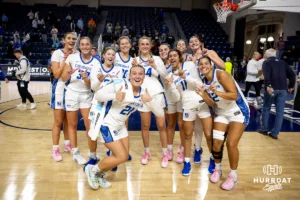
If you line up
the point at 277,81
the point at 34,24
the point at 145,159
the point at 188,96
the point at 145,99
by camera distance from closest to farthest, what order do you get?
1. the point at 145,99
2. the point at 188,96
3. the point at 145,159
4. the point at 277,81
5. the point at 34,24

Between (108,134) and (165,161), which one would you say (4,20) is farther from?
(108,134)

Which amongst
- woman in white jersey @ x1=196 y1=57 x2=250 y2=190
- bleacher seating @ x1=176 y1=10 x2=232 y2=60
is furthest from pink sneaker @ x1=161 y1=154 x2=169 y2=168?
bleacher seating @ x1=176 y1=10 x2=232 y2=60

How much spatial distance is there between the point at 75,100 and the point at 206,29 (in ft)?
60.7

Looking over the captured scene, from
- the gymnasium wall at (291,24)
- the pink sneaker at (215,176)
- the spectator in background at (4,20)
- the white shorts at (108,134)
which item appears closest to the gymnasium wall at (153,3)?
the spectator in background at (4,20)

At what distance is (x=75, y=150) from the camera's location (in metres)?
A: 4.07

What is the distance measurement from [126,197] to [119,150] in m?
0.53

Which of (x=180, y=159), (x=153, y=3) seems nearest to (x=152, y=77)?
(x=180, y=159)

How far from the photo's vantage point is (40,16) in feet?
66.7

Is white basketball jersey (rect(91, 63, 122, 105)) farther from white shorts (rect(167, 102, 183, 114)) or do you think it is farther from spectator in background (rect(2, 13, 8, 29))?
spectator in background (rect(2, 13, 8, 29))

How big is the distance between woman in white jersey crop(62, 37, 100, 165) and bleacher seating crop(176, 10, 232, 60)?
14979 millimetres

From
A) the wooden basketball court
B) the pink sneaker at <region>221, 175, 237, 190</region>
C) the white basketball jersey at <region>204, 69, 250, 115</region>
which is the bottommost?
the wooden basketball court

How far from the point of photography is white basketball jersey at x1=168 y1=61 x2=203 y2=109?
3.59m

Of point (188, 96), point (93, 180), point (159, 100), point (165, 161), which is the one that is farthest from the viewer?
point (165, 161)

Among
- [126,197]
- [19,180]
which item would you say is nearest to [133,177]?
[126,197]
